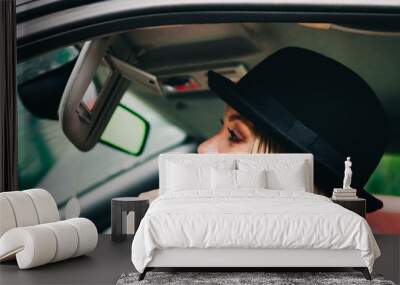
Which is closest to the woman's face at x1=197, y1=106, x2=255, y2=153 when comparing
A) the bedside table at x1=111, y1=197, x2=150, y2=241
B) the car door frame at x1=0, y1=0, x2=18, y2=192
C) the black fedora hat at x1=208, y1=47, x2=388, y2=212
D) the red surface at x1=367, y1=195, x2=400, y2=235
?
the black fedora hat at x1=208, y1=47, x2=388, y2=212

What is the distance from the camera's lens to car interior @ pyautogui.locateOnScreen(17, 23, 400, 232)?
24.3 ft

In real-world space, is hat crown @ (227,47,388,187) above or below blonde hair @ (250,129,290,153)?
above

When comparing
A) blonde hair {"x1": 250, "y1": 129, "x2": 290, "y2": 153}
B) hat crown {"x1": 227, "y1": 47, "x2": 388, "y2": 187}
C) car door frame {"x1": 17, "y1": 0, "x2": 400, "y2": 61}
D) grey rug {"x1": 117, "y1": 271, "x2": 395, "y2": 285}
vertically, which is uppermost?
car door frame {"x1": 17, "y1": 0, "x2": 400, "y2": 61}

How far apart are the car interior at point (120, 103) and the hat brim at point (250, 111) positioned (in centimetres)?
8

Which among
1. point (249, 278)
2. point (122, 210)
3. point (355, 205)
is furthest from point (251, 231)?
point (122, 210)

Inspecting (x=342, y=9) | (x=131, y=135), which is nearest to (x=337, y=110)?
(x=342, y=9)

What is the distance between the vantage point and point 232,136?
291 inches

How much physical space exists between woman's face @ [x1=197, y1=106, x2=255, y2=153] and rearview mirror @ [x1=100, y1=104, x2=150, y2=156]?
32.7 inches

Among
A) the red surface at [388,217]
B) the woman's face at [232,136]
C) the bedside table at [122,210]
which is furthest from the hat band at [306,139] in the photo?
the bedside table at [122,210]

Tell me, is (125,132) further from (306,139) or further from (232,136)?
(306,139)

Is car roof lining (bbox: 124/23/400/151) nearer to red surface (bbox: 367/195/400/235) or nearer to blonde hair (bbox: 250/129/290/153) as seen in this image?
red surface (bbox: 367/195/400/235)

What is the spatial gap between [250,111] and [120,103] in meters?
1.52

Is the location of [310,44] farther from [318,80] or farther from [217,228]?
[217,228]

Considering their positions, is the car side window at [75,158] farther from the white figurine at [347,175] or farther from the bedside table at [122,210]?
the white figurine at [347,175]
